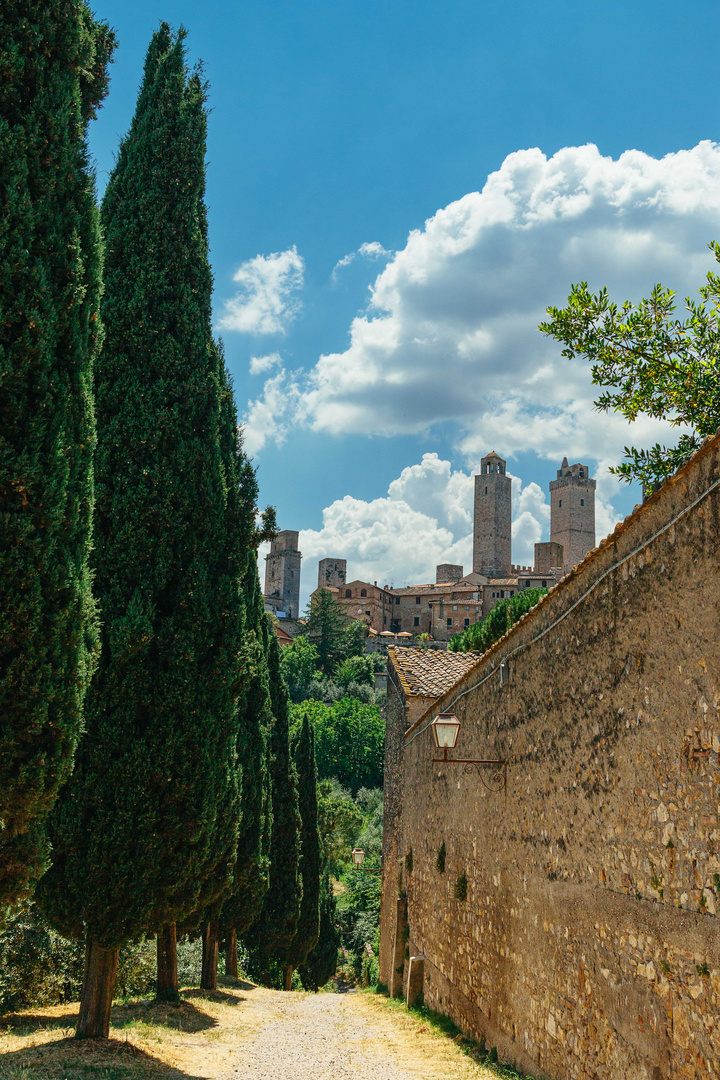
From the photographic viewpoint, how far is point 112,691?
314 inches

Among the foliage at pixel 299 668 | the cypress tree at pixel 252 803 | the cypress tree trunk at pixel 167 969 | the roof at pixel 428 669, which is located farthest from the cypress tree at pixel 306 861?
the foliage at pixel 299 668

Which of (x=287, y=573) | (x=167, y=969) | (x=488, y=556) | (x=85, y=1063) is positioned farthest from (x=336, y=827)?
(x=287, y=573)

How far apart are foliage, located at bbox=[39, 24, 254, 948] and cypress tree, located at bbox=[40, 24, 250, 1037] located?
17mm

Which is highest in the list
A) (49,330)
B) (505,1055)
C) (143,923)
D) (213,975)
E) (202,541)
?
(49,330)

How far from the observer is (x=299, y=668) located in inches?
2473

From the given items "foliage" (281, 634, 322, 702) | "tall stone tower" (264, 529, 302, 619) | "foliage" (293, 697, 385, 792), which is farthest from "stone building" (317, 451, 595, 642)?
"foliage" (293, 697, 385, 792)

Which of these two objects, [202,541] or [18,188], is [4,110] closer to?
[18,188]

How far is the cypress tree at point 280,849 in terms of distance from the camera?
18.7m

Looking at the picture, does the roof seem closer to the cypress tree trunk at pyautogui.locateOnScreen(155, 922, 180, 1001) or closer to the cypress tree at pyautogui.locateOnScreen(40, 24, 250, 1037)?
the cypress tree trunk at pyautogui.locateOnScreen(155, 922, 180, 1001)

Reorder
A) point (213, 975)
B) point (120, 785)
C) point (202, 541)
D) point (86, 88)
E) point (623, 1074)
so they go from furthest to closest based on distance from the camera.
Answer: point (213, 975), point (202, 541), point (120, 785), point (86, 88), point (623, 1074)

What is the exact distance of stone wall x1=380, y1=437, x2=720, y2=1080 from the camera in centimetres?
396

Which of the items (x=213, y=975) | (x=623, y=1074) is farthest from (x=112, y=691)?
(x=213, y=975)

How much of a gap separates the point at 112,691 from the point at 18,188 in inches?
186

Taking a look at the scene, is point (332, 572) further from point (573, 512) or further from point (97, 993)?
point (97, 993)
